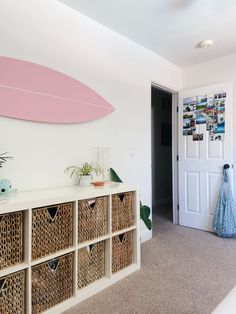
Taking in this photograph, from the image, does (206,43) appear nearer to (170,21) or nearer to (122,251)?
(170,21)

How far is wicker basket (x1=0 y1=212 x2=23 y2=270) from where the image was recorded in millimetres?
1436

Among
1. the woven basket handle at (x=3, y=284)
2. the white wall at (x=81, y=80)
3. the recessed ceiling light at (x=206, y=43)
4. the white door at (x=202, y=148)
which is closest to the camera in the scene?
the woven basket handle at (x=3, y=284)

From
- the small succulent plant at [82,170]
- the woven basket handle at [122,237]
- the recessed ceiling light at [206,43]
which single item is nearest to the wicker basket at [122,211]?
the woven basket handle at [122,237]

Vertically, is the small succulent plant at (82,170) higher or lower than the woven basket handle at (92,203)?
higher

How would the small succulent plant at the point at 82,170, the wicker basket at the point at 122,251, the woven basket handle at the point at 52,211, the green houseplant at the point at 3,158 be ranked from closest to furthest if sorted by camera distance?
the woven basket handle at the point at 52,211, the green houseplant at the point at 3,158, the wicker basket at the point at 122,251, the small succulent plant at the point at 82,170

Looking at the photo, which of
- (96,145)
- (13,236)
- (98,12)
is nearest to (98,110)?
(96,145)

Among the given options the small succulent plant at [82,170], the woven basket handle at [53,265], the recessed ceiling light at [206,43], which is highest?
the recessed ceiling light at [206,43]

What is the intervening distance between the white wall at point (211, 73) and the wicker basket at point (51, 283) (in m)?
2.61

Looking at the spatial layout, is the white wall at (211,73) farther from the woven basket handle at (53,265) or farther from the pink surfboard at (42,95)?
the woven basket handle at (53,265)

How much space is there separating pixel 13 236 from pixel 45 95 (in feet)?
3.83

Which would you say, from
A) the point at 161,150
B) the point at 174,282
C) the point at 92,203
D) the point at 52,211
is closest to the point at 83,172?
the point at 92,203

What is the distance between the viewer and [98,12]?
2.28 metres

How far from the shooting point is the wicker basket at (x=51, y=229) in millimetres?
1564

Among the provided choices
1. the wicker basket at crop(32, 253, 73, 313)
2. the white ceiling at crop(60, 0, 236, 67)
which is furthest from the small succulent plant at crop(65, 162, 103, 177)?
the white ceiling at crop(60, 0, 236, 67)
